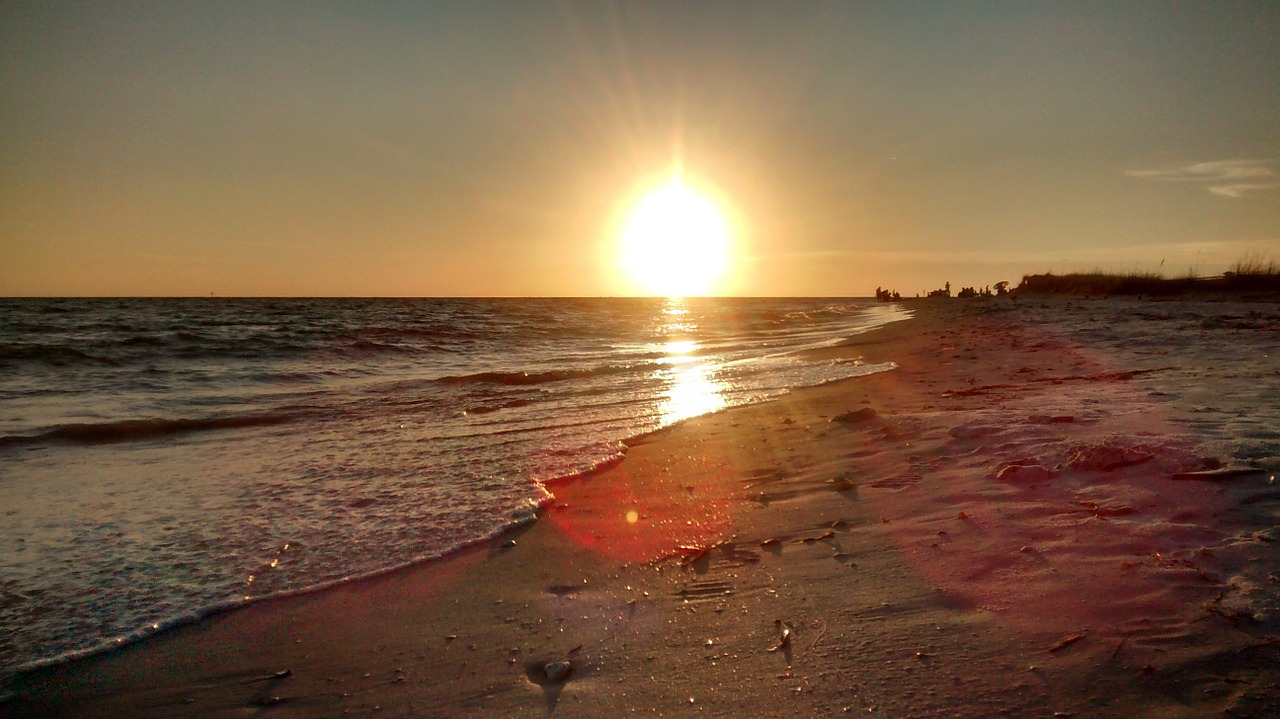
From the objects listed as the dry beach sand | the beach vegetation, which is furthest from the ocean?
the beach vegetation

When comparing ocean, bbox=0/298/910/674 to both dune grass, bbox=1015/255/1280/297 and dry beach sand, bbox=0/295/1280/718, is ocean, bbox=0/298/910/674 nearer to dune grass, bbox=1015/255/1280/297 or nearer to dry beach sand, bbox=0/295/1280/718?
dry beach sand, bbox=0/295/1280/718

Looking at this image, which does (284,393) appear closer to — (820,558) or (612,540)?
(612,540)

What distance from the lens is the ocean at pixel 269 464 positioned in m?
3.53

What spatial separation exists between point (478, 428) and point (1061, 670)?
6.62 meters

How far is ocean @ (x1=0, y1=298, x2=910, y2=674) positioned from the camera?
353 cm

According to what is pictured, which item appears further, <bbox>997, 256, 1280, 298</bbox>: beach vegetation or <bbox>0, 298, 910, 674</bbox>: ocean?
<bbox>997, 256, 1280, 298</bbox>: beach vegetation

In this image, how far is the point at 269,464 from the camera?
628 centimetres

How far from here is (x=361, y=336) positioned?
84.8 feet

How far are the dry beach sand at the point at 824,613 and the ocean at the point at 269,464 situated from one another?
47 centimetres

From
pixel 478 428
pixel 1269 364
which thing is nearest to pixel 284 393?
pixel 478 428

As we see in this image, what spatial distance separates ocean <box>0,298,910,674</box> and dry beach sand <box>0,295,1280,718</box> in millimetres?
470

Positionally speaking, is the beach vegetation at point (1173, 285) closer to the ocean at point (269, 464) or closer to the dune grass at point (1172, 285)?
the dune grass at point (1172, 285)

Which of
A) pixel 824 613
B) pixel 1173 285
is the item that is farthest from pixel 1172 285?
pixel 824 613

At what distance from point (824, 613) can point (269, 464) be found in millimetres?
5475
